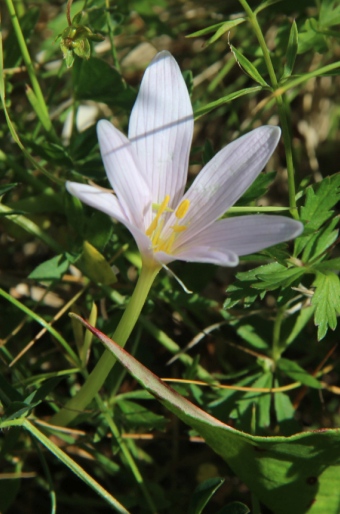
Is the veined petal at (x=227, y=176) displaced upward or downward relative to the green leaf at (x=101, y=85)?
downward

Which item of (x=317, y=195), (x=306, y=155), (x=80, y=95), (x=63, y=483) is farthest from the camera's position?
(x=306, y=155)

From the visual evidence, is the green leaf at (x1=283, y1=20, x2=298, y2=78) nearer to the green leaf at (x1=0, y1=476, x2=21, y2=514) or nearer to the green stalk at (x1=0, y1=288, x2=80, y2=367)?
the green stalk at (x1=0, y1=288, x2=80, y2=367)

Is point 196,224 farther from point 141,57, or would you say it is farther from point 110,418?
point 141,57

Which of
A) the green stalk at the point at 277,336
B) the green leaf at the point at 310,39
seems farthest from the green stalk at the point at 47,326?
the green leaf at the point at 310,39

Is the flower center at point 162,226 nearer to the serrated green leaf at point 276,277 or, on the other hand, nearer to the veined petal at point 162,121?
the veined petal at point 162,121

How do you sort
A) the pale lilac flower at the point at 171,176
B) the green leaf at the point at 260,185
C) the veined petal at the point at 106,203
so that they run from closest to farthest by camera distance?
the veined petal at the point at 106,203 → the pale lilac flower at the point at 171,176 → the green leaf at the point at 260,185

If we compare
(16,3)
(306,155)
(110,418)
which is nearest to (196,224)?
(110,418)
